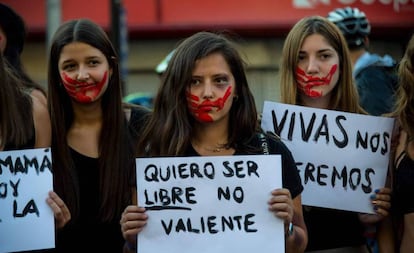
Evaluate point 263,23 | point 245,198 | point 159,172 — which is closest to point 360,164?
point 245,198

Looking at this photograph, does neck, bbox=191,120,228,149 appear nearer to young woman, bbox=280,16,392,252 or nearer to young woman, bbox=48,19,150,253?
young woman, bbox=48,19,150,253

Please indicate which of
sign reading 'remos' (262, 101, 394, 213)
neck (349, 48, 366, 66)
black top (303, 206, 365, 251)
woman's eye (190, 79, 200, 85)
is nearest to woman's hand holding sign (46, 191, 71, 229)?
woman's eye (190, 79, 200, 85)

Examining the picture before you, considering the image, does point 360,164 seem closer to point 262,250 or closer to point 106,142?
point 262,250

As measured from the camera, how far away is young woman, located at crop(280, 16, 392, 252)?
4383 millimetres

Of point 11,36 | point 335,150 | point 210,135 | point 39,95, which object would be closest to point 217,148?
point 210,135

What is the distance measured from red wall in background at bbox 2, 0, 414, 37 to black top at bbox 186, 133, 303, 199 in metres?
12.5

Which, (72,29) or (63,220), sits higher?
(72,29)

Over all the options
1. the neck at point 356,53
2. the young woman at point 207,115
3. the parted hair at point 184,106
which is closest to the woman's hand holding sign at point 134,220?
the young woman at point 207,115

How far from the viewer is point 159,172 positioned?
12.4ft

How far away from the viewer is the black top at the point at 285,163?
12.5 ft

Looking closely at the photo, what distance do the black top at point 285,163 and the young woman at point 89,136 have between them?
1.87 ft

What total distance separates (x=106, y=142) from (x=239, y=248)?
972 mm

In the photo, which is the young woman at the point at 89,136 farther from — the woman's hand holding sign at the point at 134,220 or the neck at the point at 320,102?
the neck at the point at 320,102

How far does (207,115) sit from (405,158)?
934mm
